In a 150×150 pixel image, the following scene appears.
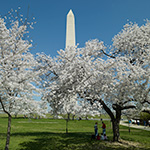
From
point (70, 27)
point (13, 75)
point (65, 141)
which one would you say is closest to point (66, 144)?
point (65, 141)

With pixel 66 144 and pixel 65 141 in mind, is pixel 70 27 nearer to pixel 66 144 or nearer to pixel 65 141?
pixel 65 141

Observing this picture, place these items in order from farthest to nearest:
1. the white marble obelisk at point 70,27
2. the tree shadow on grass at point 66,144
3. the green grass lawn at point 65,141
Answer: the white marble obelisk at point 70,27 < the green grass lawn at point 65,141 < the tree shadow on grass at point 66,144

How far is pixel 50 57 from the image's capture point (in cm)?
1437

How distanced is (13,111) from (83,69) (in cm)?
492

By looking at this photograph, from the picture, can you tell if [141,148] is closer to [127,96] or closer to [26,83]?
[127,96]

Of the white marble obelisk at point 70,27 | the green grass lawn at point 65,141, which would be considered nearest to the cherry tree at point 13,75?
the green grass lawn at point 65,141

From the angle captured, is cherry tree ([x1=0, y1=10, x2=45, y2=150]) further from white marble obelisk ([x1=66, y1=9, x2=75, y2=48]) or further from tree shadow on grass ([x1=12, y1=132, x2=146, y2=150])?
white marble obelisk ([x1=66, y1=9, x2=75, y2=48])

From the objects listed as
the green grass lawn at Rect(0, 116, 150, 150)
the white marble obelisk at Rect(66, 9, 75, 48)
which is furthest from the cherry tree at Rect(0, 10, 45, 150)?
the white marble obelisk at Rect(66, 9, 75, 48)

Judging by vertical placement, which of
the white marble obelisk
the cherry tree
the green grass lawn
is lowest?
the green grass lawn

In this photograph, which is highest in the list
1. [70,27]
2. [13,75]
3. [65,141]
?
Result: [70,27]

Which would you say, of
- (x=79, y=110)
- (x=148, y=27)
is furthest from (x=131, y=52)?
(x=79, y=110)

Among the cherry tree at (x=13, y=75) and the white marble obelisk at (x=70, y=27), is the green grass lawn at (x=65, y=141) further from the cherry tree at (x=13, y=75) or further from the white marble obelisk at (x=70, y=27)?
the white marble obelisk at (x=70, y=27)

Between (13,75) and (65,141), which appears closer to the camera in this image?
(13,75)

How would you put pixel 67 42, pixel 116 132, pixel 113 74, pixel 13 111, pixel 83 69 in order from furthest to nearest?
1. pixel 67 42
2. pixel 116 132
3. pixel 113 74
4. pixel 83 69
5. pixel 13 111
